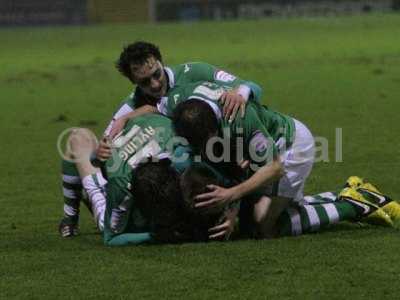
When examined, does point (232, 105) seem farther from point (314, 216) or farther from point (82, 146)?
point (82, 146)

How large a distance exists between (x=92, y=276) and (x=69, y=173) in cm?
163

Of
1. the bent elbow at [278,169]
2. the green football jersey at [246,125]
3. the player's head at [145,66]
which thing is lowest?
the bent elbow at [278,169]

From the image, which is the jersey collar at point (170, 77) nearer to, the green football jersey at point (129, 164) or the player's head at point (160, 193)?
the green football jersey at point (129, 164)

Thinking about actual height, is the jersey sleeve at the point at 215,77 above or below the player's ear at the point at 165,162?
above

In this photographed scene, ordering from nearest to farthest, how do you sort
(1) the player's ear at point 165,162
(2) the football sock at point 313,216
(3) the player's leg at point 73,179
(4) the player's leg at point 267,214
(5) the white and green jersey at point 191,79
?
(1) the player's ear at point 165,162 → (4) the player's leg at point 267,214 → (2) the football sock at point 313,216 → (5) the white and green jersey at point 191,79 → (3) the player's leg at point 73,179

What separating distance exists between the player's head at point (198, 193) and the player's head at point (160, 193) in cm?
5

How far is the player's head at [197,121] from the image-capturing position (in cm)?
610

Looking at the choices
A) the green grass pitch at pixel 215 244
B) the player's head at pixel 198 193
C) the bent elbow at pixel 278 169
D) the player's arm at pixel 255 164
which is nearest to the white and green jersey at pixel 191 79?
the player's arm at pixel 255 164

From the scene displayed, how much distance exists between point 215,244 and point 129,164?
651mm

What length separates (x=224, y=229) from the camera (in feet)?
20.7

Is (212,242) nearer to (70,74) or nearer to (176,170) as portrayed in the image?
(176,170)

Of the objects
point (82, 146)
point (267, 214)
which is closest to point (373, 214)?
point (267, 214)

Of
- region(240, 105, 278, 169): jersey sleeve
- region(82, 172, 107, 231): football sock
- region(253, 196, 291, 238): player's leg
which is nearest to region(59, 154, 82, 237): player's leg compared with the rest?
region(82, 172, 107, 231): football sock

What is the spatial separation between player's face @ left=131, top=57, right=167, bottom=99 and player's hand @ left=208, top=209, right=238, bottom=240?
34.3 inches
